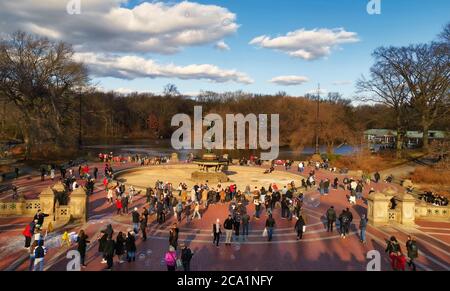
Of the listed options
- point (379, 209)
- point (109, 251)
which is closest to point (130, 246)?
point (109, 251)

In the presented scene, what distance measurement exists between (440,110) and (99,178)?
131ft

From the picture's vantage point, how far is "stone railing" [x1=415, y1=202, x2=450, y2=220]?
21.2m

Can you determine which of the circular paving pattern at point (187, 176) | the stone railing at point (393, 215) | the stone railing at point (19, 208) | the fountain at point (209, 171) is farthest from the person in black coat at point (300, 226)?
the fountain at point (209, 171)

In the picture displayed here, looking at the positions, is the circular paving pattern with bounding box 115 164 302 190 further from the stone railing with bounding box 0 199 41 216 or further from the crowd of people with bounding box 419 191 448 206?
the stone railing with bounding box 0 199 41 216

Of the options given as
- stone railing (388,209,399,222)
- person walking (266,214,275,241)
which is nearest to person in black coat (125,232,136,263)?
person walking (266,214,275,241)

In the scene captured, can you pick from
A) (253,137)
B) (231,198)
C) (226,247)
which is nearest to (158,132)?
(253,137)

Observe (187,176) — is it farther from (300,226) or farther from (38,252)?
(38,252)

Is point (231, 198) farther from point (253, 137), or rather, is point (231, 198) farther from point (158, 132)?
point (158, 132)

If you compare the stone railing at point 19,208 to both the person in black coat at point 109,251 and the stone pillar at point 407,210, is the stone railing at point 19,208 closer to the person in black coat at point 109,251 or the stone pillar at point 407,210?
the person in black coat at point 109,251

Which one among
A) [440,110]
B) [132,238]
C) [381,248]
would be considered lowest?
[381,248]

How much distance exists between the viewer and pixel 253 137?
68250 millimetres

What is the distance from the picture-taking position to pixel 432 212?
21.3 meters

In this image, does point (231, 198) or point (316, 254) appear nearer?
point (316, 254)

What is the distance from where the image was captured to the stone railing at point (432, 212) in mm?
21172
